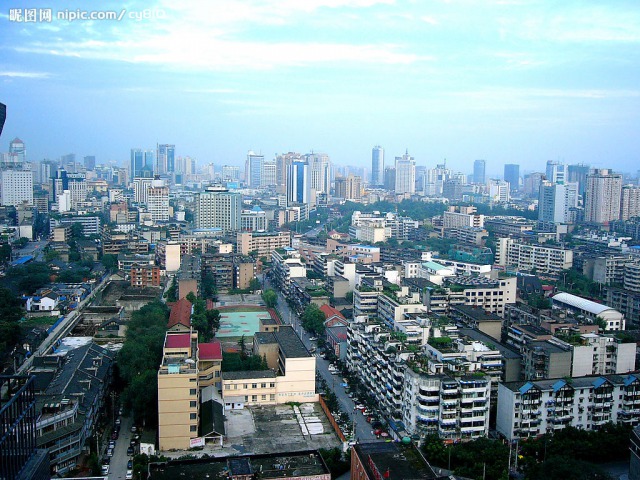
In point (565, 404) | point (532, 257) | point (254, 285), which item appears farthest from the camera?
point (532, 257)

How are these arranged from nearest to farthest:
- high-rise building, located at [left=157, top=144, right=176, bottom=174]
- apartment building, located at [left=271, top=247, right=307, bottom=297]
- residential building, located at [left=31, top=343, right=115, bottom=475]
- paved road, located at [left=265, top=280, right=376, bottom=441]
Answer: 1. residential building, located at [left=31, top=343, right=115, bottom=475]
2. paved road, located at [left=265, top=280, right=376, bottom=441]
3. apartment building, located at [left=271, top=247, right=307, bottom=297]
4. high-rise building, located at [left=157, top=144, right=176, bottom=174]

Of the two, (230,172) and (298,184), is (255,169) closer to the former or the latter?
(230,172)

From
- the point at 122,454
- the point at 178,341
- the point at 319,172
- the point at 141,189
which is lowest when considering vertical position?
the point at 122,454

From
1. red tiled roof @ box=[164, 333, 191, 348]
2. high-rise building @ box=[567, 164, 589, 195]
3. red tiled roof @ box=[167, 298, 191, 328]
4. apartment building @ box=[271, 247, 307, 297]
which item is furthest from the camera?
high-rise building @ box=[567, 164, 589, 195]

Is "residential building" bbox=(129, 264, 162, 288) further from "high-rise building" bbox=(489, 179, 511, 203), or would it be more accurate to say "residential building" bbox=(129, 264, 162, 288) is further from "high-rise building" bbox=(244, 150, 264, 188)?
"high-rise building" bbox=(244, 150, 264, 188)

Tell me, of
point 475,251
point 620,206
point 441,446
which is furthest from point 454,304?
point 620,206

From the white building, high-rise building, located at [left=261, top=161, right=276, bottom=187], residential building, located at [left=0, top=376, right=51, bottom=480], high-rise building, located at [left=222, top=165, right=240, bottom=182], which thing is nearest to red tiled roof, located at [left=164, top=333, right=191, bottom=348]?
residential building, located at [left=0, top=376, right=51, bottom=480]

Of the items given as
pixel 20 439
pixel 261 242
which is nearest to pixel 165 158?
pixel 261 242
